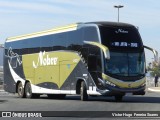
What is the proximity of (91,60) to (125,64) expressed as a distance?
5.65ft

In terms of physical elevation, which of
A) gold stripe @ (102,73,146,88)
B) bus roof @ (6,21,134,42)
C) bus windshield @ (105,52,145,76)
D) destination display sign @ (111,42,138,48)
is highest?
bus roof @ (6,21,134,42)

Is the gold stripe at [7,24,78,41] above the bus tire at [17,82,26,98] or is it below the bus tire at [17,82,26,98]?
above

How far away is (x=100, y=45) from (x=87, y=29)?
178 centimetres

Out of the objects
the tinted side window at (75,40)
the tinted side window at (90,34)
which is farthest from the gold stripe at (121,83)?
the tinted side window at (75,40)

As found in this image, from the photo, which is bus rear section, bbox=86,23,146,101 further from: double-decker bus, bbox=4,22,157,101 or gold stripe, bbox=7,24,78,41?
gold stripe, bbox=7,24,78,41

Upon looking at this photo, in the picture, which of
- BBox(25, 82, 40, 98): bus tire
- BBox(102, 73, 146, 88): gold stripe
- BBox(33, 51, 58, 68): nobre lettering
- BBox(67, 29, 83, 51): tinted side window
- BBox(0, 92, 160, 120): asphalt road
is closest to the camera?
BBox(0, 92, 160, 120): asphalt road

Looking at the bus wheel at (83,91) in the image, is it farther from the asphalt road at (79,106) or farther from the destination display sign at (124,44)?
the destination display sign at (124,44)

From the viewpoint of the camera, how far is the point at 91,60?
26.0m

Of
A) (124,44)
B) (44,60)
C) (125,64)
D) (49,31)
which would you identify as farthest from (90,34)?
(44,60)

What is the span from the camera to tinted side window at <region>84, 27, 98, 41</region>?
2569 cm

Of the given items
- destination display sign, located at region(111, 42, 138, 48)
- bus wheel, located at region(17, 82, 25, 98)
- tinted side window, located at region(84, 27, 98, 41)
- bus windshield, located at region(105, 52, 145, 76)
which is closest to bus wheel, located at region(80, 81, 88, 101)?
bus windshield, located at region(105, 52, 145, 76)

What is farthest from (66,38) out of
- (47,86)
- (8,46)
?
(8,46)

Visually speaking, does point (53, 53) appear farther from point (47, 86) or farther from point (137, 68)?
point (137, 68)

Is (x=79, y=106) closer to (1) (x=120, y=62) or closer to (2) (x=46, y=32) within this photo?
(1) (x=120, y=62)
